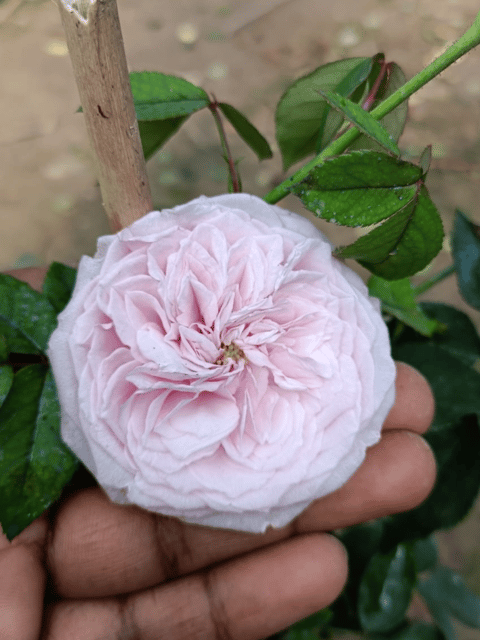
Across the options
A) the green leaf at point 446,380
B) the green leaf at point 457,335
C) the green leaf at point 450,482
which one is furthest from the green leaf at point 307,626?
the green leaf at point 457,335

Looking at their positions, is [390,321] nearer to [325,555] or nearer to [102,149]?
[325,555]

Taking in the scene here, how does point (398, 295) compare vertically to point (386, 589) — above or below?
above

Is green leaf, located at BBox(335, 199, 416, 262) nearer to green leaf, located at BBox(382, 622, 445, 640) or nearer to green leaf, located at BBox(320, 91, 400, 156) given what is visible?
green leaf, located at BBox(320, 91, 400, 156)

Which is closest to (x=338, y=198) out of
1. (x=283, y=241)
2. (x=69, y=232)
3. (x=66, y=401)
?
(x=283, y=241)

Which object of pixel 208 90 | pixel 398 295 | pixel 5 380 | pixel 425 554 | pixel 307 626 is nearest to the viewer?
pixel 5 380

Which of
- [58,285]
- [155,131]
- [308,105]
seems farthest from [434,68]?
[58,285]

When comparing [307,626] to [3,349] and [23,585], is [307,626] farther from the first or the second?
[3,349]
